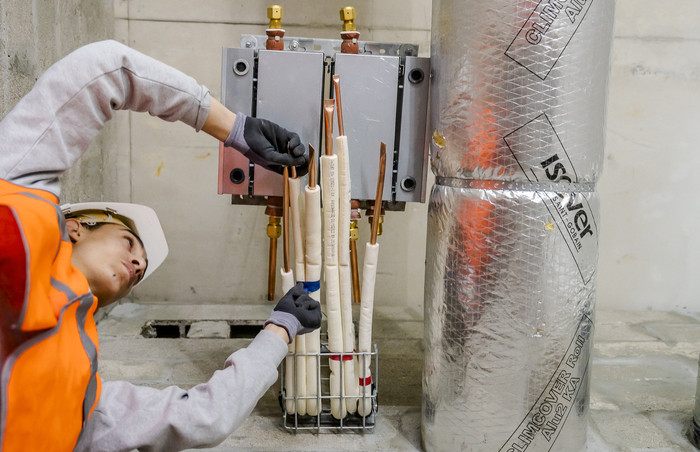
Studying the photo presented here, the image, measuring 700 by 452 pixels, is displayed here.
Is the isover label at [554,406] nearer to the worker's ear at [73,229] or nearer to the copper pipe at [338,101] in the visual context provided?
the copper pipe at [338,101]

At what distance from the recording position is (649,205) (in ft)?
9.06

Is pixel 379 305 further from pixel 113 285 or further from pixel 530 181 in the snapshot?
pixel 113 285

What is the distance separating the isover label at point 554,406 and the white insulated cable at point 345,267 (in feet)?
1.44

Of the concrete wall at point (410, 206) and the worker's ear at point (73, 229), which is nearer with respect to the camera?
the worker's ear at point (73, 229)

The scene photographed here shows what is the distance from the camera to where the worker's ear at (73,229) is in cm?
111

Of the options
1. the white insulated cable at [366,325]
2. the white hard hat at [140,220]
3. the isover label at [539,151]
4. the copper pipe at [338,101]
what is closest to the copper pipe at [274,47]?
the copper pipe at [338,101]

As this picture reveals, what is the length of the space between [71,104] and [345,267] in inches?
30.4

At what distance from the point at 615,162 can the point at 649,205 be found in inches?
11.1

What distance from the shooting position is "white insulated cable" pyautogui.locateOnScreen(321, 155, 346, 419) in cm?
143

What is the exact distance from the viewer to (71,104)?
3.38 feet

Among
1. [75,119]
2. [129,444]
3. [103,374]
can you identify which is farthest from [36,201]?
[103,374]

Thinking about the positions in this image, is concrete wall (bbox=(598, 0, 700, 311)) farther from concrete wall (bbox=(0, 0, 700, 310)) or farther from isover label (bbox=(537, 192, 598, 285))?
isover label (bbox=(537, 192, 598, 285))

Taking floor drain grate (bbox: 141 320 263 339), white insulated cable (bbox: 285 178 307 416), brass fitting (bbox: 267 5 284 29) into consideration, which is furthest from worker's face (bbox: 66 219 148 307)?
floor drain grate (bbox: 141 320 263 339)

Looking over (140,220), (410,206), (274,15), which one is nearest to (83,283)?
(140,220)
